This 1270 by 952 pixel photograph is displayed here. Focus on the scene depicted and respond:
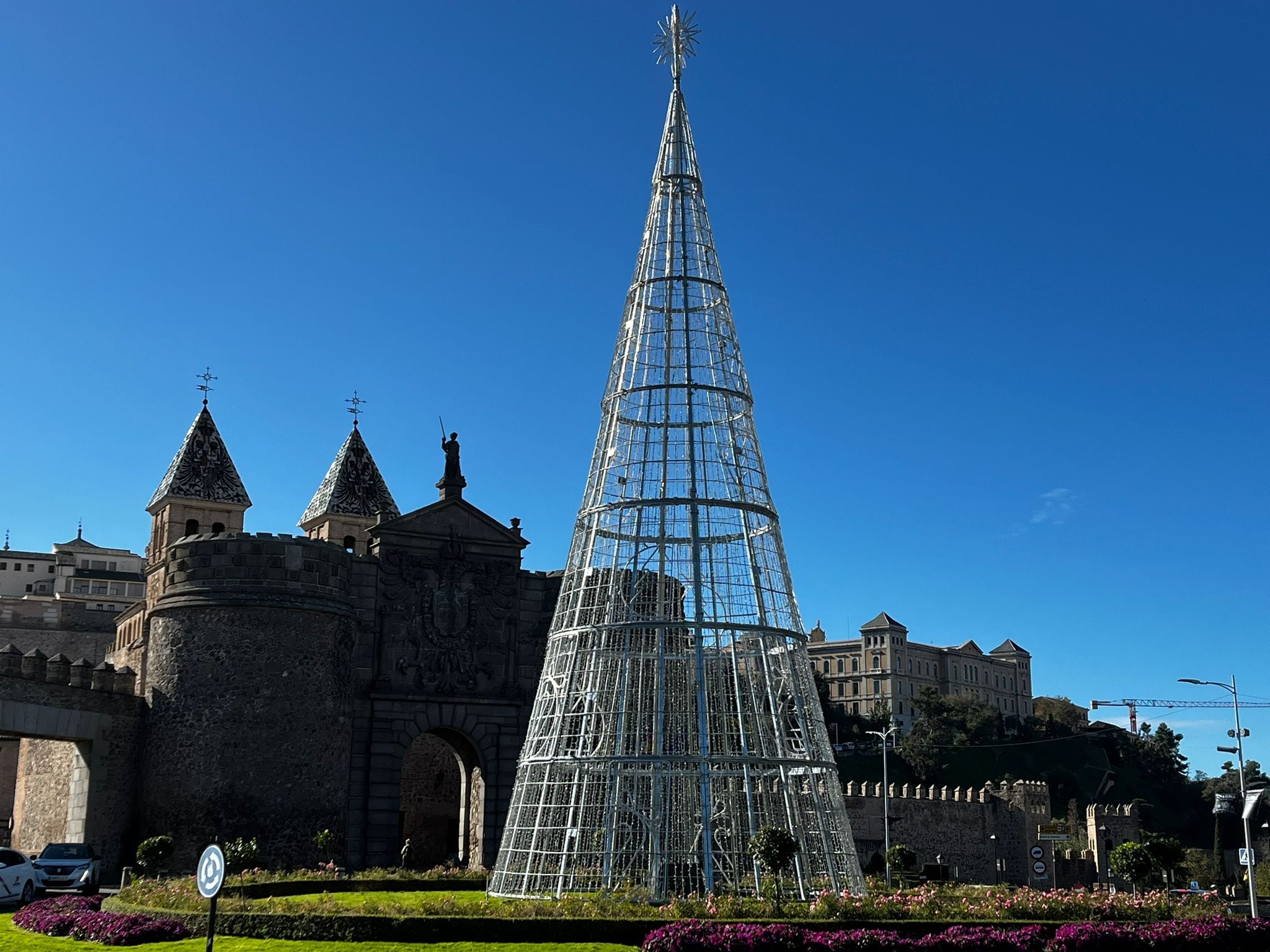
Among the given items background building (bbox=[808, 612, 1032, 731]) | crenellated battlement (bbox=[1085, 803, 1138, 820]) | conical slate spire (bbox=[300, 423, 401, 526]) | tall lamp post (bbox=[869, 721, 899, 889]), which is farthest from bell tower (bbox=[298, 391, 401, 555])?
background building (bbox=[808, 612, 1032, 731])

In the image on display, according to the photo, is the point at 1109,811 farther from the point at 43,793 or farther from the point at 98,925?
the point at 98,925

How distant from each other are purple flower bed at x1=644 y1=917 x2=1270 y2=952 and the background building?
402ft

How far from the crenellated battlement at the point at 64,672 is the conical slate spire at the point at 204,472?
11.8 meters

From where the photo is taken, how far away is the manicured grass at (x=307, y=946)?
2000 cm

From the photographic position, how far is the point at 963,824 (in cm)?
6706

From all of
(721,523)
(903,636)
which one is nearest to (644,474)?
(721,523)

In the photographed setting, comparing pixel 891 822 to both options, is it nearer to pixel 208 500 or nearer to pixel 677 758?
pixel 208 500

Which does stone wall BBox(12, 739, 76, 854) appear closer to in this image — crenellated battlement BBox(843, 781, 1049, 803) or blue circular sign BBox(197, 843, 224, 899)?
blue circular sign BBox(197, 843, 224, 899)

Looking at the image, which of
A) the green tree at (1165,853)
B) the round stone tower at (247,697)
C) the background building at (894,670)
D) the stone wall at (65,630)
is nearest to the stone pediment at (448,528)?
the round stone tower at (247,697)

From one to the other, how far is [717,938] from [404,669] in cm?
2930

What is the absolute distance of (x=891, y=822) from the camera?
6262cm

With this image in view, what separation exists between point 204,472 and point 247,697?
614 inches

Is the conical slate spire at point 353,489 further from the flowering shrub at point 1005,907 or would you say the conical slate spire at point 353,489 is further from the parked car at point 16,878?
the flowering shrub at point 1005,907

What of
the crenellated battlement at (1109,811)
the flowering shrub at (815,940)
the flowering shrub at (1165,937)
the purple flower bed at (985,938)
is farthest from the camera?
the crenellated battlement at (1109,811)
